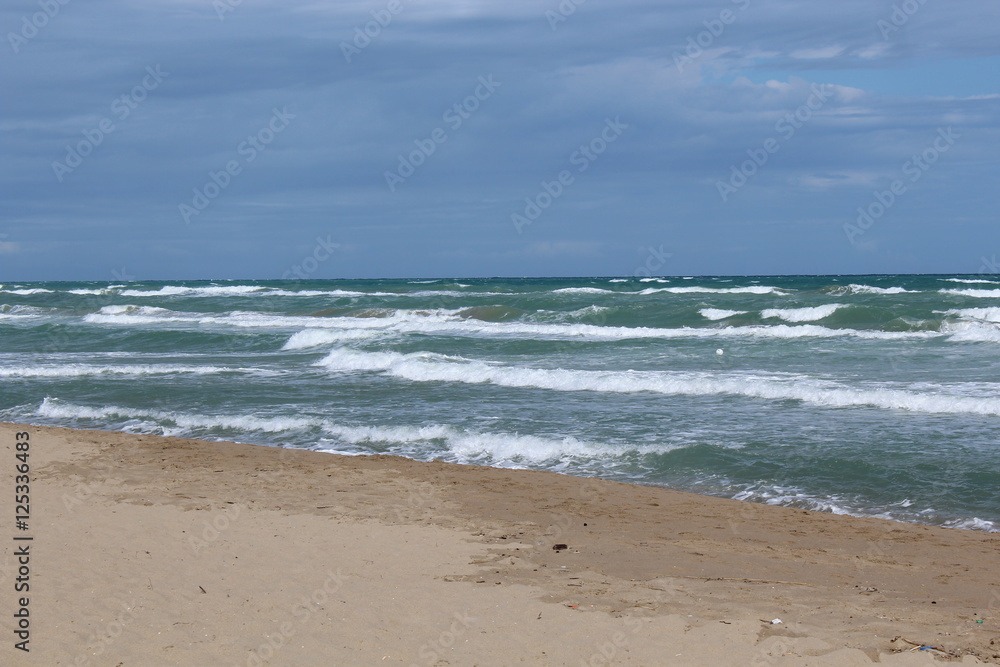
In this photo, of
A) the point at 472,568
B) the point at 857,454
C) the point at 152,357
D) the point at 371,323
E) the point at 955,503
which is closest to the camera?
the point at 472,568

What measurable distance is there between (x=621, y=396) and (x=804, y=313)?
17.1 metres

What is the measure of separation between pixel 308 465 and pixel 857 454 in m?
5.90

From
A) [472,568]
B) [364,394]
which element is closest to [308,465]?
[472,568]

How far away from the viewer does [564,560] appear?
602 cm

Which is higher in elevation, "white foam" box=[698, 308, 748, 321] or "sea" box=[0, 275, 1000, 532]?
"sea" box=[0, 275, 1000, 532]

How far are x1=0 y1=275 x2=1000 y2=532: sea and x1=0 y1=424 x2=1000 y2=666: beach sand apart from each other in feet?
4.15

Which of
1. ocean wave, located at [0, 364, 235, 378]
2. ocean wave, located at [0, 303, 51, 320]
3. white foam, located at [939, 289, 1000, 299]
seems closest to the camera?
ocean wave, located at [0, 364, 235, 378]

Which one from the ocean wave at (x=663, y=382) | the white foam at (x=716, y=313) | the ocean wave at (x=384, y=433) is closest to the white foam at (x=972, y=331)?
the white foam at (x=716, y=313)

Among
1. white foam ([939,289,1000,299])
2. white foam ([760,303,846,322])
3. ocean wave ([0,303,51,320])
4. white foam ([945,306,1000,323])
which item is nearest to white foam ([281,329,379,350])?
white foam ([760,303,846,322])

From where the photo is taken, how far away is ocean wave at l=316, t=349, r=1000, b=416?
1190 centimetres

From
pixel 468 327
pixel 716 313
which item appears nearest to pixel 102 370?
pixel 468 327

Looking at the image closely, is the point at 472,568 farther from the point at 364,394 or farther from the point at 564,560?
the point at 364,394

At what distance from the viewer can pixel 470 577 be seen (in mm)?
5617

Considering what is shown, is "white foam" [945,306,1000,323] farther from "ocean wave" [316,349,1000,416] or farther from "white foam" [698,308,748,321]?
"ocean wave" [316,349,1000,416]
